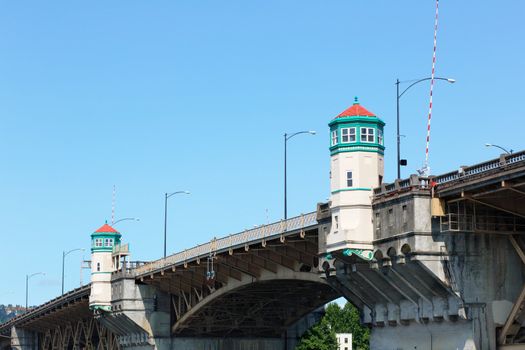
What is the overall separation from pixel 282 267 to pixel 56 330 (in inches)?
3412

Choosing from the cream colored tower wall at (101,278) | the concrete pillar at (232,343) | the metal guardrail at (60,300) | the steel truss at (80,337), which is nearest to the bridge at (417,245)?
the concrete pillar at (232,343)

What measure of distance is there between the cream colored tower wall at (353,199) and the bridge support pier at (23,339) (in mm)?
118078

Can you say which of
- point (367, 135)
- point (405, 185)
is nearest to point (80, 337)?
point (367, 135)

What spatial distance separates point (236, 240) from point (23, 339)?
9864 centimetres

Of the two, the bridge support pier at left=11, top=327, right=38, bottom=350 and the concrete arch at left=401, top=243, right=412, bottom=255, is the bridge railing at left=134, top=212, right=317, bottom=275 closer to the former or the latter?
the concrete arch at left=401, top=243, right=412, bottom=255

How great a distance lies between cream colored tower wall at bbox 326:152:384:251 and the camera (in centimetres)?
5397

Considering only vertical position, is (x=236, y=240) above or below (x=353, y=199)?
above

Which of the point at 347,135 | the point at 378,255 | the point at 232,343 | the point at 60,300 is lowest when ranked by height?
the point at 232,343

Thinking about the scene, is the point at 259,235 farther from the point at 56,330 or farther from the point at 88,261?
the point at 56,330

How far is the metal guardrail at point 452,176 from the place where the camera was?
1832 inches

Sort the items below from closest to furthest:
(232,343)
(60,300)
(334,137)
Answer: (334,137), (232,343), (60,300)

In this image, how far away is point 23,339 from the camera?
164250 mm

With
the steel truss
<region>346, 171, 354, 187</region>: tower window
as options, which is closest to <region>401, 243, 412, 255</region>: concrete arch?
<region>346, 171, 354, 187</region>: tower window

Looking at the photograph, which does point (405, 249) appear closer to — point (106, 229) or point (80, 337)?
point (106, 229)
